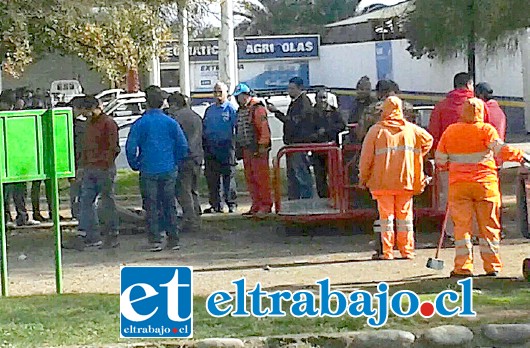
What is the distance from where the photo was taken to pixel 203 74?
40188mm

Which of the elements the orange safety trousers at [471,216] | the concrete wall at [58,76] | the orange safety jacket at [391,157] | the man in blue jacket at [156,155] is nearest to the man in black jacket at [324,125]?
the man in blue jacket at [156,155]

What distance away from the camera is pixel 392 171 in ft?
35.3

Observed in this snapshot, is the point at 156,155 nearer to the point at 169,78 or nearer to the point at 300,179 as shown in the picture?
the point at 300,179

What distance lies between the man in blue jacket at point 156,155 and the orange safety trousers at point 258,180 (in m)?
2.19

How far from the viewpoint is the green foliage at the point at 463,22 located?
1365cm

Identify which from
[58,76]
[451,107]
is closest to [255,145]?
[451,107]

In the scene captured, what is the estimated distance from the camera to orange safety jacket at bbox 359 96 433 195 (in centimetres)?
1077

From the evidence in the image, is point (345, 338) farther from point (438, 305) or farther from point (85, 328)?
point (85, 328)

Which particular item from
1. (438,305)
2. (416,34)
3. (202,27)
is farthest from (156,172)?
(416,34)

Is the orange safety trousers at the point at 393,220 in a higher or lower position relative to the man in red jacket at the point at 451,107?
lower

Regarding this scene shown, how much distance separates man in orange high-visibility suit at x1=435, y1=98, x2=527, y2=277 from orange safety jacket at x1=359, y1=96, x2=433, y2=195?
970mm

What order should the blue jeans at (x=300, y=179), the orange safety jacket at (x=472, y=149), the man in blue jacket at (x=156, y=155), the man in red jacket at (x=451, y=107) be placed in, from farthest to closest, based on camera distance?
the blue jeans at (x=300, y=179) → the man in blue jacket at (x=156, y=155) → the man in red jacket at (x=451, y=107) → the orange safety jacket at (x=472, y=149)

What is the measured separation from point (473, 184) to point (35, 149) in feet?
12.9

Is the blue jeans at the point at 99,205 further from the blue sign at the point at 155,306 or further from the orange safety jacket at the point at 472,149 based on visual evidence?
the blue sign at the point at 155,306
